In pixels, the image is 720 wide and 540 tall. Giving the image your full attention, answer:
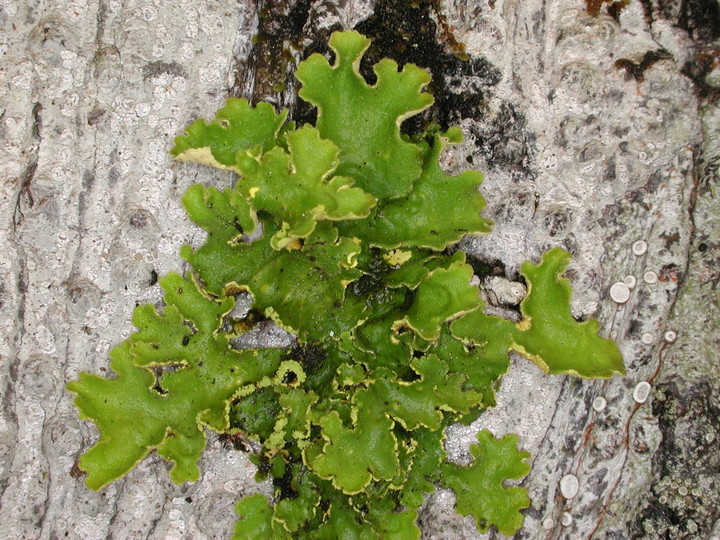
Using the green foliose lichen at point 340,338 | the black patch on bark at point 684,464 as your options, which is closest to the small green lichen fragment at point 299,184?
the green foliose lichen at point 340,338

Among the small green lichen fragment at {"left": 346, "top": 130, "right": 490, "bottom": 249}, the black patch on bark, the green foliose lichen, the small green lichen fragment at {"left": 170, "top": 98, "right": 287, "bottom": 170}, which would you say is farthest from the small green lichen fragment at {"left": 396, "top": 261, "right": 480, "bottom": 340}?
the black patch on bark

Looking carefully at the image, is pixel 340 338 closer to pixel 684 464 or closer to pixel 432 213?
pixel 432 213

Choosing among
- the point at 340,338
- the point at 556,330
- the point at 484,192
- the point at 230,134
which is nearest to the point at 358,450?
the point at 340,338

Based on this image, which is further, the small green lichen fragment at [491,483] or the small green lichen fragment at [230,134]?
the small green lichen fragment at [491,483]

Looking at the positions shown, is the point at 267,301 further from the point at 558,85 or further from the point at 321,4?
Result: the point at 558,85

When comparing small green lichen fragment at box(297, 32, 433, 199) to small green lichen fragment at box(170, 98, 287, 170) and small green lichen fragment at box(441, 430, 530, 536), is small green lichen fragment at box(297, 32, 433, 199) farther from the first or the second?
small green lichen fragment at box(441, 430, 530, 536)

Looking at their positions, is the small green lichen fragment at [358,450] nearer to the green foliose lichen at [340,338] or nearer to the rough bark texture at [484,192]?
the green foliose lichen at [340,338]

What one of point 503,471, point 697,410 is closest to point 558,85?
point 697,410
